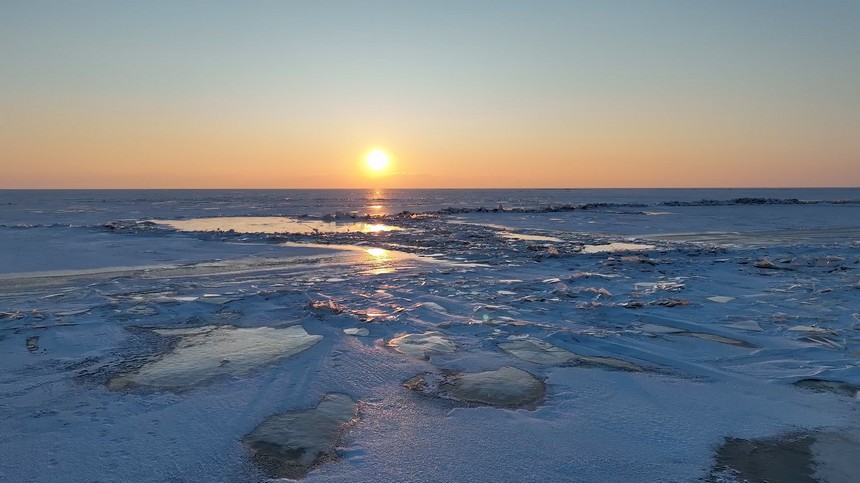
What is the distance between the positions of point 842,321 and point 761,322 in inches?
44.8

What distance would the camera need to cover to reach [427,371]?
5598 millimetres

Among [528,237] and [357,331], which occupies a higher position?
[528,237]

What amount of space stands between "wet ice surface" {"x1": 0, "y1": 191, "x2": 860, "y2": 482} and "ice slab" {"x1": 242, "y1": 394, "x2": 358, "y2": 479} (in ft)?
0.09

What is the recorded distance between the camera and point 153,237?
809 inches

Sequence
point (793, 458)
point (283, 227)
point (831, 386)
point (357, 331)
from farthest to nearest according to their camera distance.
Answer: point (283, 227) → point (357, 331) → point (831, 386) → point (793, 458)

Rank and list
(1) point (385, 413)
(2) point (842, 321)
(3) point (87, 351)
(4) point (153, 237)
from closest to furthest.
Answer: (1) point (385, 413) < (3) point (87, 351) < (2) point (842, 321) < (4) point (153, 237)

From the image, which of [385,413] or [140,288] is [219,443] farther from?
[140,288]

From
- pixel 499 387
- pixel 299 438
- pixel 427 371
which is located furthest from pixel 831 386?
pixel 299 438

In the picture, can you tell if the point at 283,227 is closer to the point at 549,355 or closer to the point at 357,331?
the point at 357,331

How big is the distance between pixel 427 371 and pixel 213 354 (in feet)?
8.27

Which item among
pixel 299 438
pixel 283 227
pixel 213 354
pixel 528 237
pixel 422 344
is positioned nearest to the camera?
pixel 299 438

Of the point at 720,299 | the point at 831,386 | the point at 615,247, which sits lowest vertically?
the point at 831,386

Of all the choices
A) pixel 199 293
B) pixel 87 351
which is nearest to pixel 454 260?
pixel 199 293

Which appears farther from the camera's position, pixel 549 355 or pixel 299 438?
pixel 549 355
